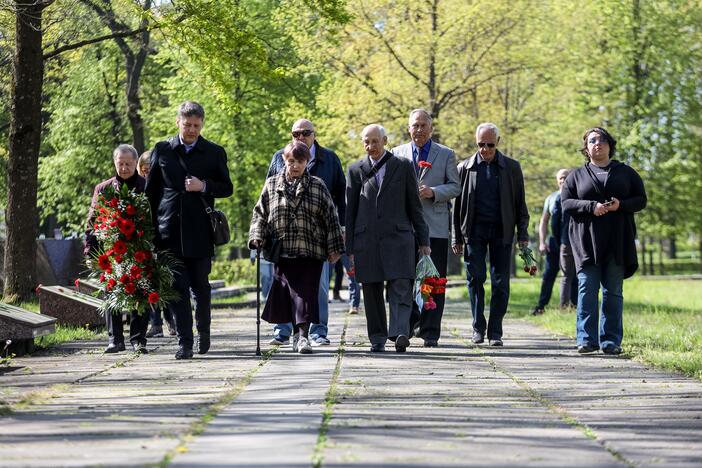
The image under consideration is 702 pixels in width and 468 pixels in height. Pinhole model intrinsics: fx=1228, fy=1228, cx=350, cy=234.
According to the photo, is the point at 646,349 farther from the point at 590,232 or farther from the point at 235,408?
the point at 235,408

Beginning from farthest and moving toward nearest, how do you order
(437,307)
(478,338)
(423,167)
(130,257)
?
1. (478,338)
2. (423,167)
3. (437,307)
4. (130,257)

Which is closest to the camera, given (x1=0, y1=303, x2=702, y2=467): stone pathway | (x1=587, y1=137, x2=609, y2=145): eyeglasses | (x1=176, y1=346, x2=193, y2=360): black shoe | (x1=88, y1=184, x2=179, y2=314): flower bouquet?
(x1=0, y1=303, x2=702, y2=467): stone pathway

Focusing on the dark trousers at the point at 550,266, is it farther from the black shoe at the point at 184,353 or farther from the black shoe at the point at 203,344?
the black shoe at the point at 184,353

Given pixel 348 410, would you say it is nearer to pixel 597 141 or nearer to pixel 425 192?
pixel 425 192

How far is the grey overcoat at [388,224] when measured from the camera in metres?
11.1

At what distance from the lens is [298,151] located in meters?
10.8

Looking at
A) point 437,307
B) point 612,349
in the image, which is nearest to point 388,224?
point 437,307

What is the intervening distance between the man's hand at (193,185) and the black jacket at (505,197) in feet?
9.38

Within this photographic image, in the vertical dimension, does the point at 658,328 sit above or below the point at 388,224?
below

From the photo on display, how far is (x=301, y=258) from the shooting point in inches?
434

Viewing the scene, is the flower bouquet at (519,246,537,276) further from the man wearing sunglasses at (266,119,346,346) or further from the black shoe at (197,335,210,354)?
the black shoe at (197,335,210,354)

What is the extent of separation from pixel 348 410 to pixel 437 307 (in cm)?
501

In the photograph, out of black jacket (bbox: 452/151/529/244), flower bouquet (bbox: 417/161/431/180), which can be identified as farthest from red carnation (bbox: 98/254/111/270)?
black jacket (bbox: 452/151/529/244)

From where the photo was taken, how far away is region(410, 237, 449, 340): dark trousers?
1188 centimetres
